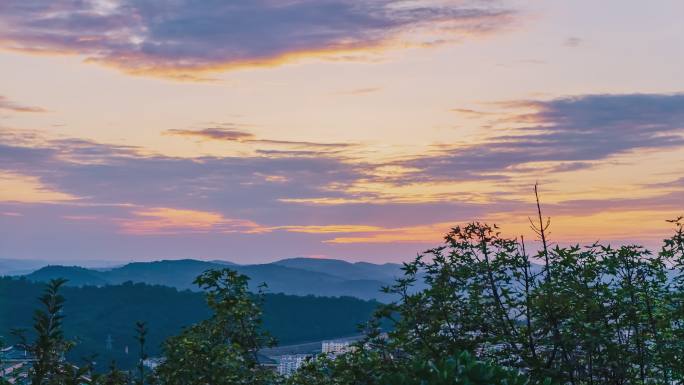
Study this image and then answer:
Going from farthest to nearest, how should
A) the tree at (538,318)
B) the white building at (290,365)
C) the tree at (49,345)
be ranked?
the white building at (290,365), the tree at (538,318), the tree at (49,345)

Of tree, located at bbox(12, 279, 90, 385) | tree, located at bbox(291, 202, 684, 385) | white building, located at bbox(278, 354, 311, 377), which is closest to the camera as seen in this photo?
tree, located at bbox(12, 279, 90, 385)

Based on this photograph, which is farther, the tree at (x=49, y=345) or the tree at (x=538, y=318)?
the tree at (x=538, y=318)

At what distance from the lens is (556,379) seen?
17.0 metres

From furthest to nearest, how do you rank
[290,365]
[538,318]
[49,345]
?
[290,365]
[538,318]
[49,345]

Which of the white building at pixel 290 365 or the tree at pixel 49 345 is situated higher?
the tree at pixel 49 345

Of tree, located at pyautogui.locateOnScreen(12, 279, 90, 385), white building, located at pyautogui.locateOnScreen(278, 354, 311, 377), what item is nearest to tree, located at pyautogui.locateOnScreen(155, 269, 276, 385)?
white building, located at pyautogui.locateOnScreen(278, 354, 311, 377)

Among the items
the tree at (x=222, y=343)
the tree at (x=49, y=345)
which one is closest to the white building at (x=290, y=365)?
the tree at (x=222, y=343)

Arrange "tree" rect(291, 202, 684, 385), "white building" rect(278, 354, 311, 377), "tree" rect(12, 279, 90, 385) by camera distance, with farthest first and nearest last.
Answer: "white building" rect(278, 354, 311, 377)
"tree" rect(291, 202, 684, 385)
"tree" rect(12, 279, 90, 385)

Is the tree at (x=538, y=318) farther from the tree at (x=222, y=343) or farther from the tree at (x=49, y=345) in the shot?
the tree at (x=49, y=345)

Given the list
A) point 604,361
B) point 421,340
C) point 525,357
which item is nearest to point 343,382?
point 421,340

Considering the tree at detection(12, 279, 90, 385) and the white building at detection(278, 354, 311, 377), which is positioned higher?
the tree at detection(12, 279, 90, 385)

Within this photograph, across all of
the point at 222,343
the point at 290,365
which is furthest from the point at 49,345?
the point at 290,365

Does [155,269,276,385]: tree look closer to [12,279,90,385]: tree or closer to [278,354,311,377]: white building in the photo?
[278,354,311,377]: white building

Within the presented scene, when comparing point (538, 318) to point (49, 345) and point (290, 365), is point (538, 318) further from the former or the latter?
point (290, 365)
